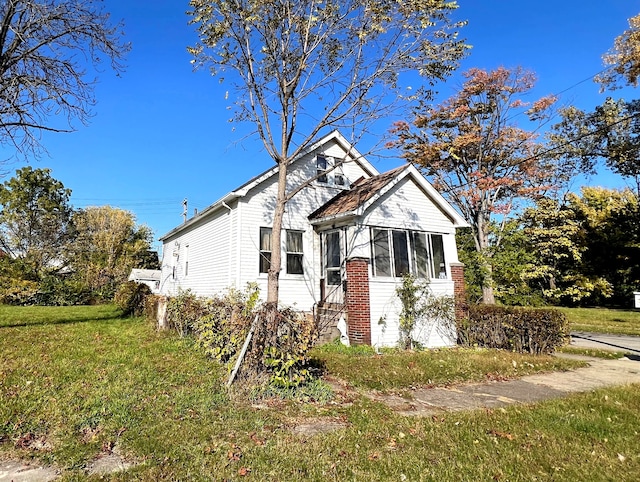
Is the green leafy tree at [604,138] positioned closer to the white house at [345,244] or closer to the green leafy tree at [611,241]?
the green leafy tree at [611,241]

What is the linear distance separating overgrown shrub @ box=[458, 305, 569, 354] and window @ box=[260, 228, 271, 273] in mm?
6816

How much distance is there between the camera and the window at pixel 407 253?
38.7ft

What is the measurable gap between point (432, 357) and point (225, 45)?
10.5 meters

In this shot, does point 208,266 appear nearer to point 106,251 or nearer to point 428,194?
point 428,194

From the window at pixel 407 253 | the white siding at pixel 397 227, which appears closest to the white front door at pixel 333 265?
the white siding at pixel 397 227

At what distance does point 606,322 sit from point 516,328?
12287mm

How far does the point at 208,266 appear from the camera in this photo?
14.4m

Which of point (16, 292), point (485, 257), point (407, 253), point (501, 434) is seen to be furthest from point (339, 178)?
point (16, 292)

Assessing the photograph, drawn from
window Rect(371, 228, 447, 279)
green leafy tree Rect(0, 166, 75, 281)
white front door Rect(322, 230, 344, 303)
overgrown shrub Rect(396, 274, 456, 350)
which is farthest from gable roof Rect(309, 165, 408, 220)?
green leafy tree Rect(0, 166, 75, 281)

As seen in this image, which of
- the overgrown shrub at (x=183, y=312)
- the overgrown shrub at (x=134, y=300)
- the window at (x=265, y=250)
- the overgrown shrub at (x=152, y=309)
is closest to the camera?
the overgrown shrub at (x=183, y=312)

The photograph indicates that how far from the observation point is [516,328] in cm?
1028

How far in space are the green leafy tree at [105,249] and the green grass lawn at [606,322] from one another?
30222 mm

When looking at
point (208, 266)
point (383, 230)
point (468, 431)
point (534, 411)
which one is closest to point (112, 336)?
point (208, 266)

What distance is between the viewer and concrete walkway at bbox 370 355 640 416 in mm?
5703
